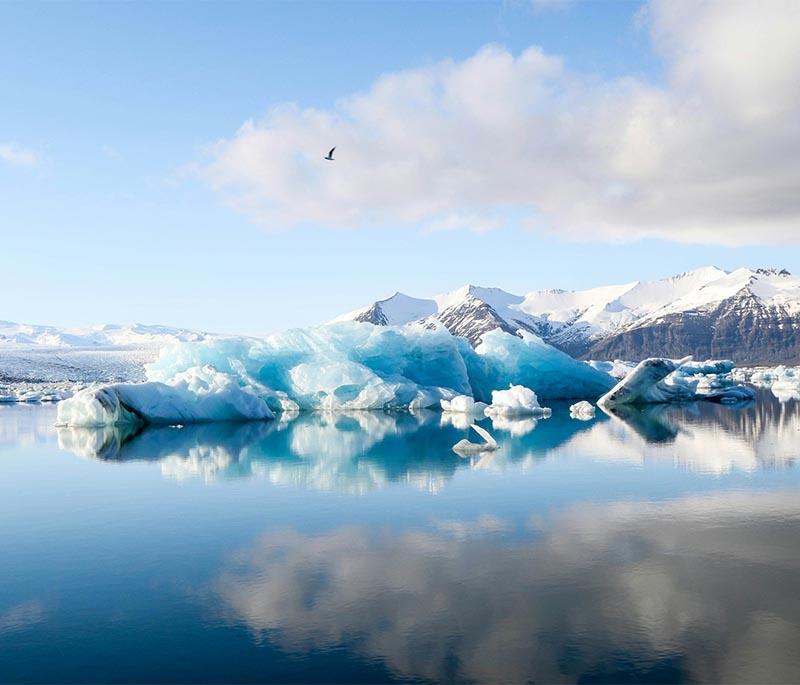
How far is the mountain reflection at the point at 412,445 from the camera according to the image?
16.3 m

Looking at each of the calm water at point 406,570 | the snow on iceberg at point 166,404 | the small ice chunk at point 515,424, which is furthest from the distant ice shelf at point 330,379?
the calm water at point 406,570

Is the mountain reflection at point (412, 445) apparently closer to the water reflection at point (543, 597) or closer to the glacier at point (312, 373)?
the glacier at point (312, 373)

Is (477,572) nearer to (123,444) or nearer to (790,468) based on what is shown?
(790,468)

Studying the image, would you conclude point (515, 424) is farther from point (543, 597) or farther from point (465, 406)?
point (543, 597)

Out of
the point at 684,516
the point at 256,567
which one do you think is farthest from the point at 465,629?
the point at 684,516

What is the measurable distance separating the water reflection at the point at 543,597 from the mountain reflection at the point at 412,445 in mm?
4473

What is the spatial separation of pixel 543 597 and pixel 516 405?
1050 inches

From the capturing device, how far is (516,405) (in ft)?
111

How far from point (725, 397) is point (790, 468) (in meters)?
31.3

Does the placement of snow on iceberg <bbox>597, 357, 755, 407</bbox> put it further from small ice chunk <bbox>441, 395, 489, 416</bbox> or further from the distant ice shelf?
small ice chunk <bbox>441, 395, 489, 416</bbox>

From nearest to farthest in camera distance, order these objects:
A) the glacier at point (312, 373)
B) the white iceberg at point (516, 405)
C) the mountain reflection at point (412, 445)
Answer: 1. the mountain reflection at point (412, 445)
2. the glacier at point (312, 373)
3. the white iceberg at point (516, 405)

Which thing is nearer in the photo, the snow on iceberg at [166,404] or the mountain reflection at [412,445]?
the mountain reflection at [412,445]

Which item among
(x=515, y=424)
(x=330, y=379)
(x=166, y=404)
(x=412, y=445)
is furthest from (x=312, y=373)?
(x=412, y=445)

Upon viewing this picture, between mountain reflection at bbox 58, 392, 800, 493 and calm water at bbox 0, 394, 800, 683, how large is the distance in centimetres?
24
